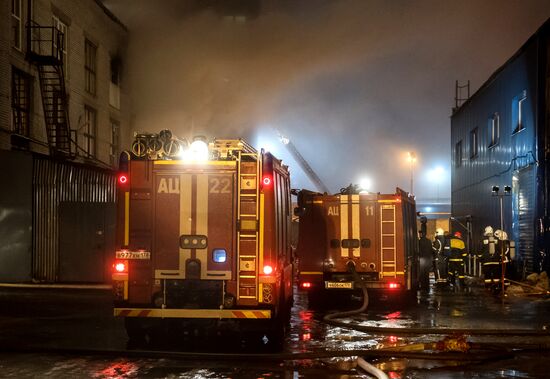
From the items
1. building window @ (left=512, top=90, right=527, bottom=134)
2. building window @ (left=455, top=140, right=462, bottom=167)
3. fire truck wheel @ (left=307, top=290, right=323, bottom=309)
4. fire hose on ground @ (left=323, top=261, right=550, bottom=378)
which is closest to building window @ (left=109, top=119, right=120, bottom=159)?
building window @ (left=455, top=140, right=462, bottom=167)

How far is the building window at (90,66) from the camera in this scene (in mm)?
27391

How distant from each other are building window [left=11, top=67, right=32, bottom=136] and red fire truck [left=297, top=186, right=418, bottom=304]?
455 inches

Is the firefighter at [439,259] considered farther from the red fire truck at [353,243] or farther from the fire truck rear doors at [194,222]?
the fire truck rear doors at [194,222]

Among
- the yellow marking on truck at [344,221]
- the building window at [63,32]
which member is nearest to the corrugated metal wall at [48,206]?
the building window at [63,32]

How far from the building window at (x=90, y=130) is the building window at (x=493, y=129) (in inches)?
591

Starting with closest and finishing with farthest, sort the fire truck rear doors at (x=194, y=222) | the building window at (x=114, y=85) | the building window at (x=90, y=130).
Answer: the fire truck rear doors at (x=194, y=222)
the building window at (x=90, y=130)
the building window at (x=114, y=85)

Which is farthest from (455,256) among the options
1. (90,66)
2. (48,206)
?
(90,66)

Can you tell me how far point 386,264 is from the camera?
47.7 feet

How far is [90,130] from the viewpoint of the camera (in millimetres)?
27844

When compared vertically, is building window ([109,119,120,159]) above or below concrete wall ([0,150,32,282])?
above

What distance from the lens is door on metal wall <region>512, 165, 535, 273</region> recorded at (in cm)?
1958

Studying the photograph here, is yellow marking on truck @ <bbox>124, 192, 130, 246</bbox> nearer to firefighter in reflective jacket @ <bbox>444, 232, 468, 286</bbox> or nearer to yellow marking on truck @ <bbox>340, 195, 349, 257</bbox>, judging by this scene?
yellow marking on truck @ <bbox>340, 195, 349, 257</bbox>

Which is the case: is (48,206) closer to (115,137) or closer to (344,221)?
(344,221)

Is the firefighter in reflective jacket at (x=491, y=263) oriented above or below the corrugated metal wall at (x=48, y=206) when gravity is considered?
below
